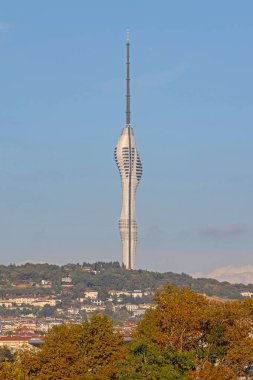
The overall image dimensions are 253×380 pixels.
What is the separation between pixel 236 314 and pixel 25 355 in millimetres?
17469

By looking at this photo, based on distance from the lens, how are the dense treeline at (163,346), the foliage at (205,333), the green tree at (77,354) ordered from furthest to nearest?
1. the foliage at (205,333)
2. the green tree at (77,354)
3. the dense treeline at (163,346)

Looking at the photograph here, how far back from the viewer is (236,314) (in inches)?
4638

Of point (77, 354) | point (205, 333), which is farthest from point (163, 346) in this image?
point (77, 354)

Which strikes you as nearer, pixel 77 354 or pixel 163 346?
pixel 163 346

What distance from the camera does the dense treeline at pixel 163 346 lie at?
99875 mm

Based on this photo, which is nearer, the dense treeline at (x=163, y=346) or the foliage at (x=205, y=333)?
the dense treeline at (x=163, y=346)

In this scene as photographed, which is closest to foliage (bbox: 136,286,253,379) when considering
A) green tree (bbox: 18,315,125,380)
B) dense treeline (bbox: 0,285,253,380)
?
dense treeline (bbox: 0,285,253,380)

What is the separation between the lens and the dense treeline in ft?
328

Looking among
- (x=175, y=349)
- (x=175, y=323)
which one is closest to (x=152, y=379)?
(x=175, y=349)

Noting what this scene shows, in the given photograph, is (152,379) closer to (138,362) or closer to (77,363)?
(138,362)

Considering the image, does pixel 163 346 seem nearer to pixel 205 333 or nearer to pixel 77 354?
pixel 205 333

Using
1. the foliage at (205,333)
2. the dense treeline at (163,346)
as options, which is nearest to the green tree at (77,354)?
the dense treeline at (163,346)

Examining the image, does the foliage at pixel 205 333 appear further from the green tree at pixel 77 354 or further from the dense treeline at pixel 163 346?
the green tree at pixel 77 354

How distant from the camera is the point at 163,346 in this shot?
110 meters
